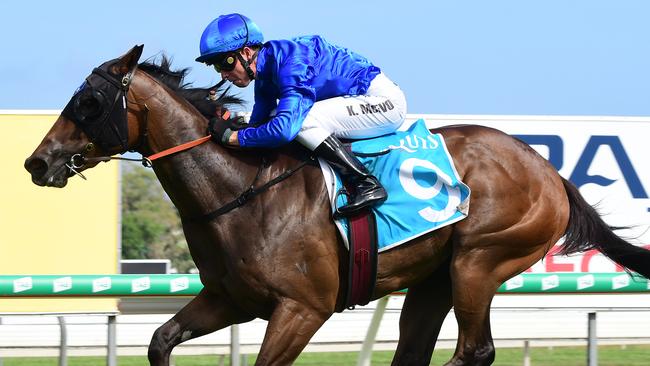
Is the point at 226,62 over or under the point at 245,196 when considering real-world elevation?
over

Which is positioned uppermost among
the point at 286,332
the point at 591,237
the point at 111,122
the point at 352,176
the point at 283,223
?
the point at 111,122

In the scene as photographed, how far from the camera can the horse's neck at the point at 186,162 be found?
4734mm

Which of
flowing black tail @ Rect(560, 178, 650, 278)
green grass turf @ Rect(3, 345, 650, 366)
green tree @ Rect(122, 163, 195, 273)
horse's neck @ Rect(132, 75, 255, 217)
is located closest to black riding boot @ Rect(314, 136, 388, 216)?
horse's neck @ Rect(132, 75, 255, 217)

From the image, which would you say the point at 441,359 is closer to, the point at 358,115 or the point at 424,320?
the point at 424,320

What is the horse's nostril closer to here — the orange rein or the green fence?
the orange rein

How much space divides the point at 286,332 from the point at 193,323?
1.62 ft

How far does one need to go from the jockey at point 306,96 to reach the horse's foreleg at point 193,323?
0.65 metres

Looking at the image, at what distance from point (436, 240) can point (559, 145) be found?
4234 millimetres

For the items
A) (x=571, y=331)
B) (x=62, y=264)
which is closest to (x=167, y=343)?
(x=571, y=331)

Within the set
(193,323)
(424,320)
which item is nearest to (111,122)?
(193,323)

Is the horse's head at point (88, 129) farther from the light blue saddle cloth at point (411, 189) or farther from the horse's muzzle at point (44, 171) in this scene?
the light blue saddle cloth at point (411, 189)

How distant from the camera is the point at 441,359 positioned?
328 inches

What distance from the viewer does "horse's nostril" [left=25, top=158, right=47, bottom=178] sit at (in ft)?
14.8

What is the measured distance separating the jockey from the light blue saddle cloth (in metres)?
0.08
